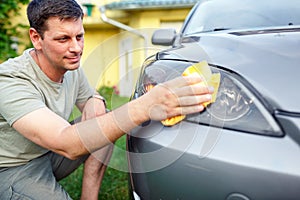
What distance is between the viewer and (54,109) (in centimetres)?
161

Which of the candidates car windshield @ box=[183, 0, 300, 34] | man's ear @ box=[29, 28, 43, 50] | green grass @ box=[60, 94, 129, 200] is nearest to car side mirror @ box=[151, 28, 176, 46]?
car windshield @ box=[183, 0, 300, 34]

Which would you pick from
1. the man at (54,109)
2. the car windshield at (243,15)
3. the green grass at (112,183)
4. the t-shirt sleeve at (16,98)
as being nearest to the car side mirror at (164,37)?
the car windshield at (243,15)

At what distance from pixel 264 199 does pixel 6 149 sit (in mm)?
1185

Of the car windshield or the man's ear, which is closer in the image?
the man's ear

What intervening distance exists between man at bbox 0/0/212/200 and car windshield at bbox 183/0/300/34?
1.02 meters

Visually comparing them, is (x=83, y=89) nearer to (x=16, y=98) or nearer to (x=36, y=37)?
(x=36, y=37)

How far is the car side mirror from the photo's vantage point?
8.24 feet

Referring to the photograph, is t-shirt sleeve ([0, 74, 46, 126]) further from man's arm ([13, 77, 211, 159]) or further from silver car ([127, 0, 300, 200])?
silver car ([127, 0, 300, 200])

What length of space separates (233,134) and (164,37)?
1.64 meters

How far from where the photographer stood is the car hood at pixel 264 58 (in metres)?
1.01

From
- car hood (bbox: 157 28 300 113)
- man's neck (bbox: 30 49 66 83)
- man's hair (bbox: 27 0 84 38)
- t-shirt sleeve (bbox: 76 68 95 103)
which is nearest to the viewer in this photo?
car hood (bbox: 157 28 300 113)

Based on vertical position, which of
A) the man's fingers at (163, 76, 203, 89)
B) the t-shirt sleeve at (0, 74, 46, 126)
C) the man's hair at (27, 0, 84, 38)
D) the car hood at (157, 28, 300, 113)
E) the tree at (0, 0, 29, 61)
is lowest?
the tree at (0, 0, 29, 61)

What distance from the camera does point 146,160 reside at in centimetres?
118

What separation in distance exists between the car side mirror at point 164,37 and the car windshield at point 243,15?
10 cm
